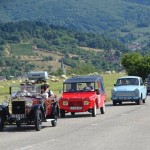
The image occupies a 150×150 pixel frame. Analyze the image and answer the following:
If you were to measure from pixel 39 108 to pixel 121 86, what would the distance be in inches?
657

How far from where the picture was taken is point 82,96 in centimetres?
2684

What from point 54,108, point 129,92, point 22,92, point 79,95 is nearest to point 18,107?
point 22,92

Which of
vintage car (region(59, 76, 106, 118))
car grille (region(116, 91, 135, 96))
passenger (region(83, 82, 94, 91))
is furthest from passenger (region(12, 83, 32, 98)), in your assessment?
car grille (region(116, 91, 135, 96))

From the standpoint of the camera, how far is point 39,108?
20.4m

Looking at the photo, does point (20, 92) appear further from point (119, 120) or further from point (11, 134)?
point (119, 120)

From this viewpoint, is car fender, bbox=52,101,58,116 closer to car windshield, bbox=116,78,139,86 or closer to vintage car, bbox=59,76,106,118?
vintage car, bbox=59,76,106,118

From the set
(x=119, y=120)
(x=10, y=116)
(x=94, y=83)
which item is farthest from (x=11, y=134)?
(x=94, y=83)

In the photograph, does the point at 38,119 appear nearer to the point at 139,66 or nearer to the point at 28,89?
the point at 28,89

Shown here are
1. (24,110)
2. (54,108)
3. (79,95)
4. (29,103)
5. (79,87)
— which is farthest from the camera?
(79,87)

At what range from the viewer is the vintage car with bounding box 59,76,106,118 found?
2653 cm

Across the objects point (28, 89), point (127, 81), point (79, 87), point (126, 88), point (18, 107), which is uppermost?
point (28, 89)

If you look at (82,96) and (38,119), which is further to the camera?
(82,96)

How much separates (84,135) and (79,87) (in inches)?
374

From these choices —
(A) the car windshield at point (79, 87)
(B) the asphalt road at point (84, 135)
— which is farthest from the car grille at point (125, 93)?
(B) the asphalt road at point (84, 135)
